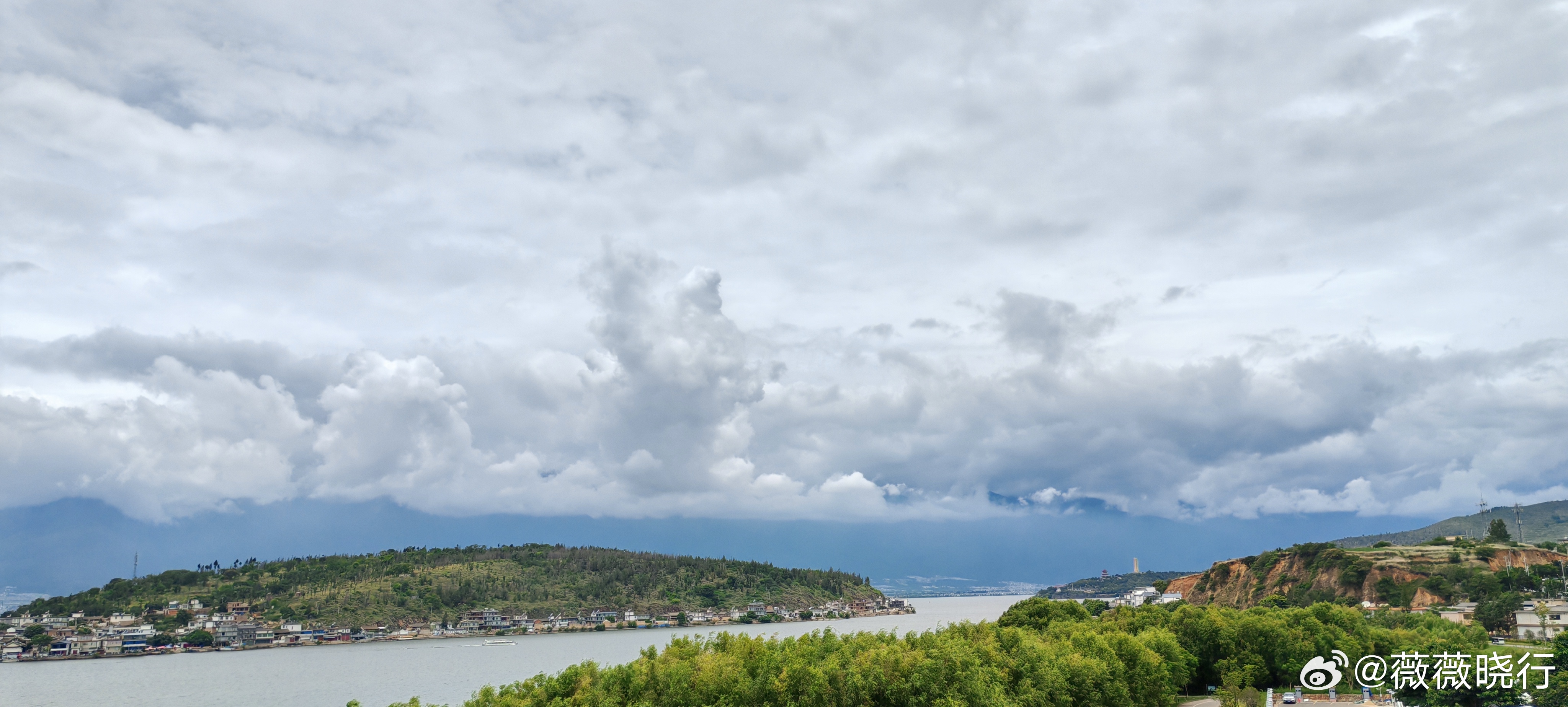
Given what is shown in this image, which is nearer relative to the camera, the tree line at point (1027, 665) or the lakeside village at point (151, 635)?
the tree line at point (1027, 665)

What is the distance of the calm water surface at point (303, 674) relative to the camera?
10512 cm

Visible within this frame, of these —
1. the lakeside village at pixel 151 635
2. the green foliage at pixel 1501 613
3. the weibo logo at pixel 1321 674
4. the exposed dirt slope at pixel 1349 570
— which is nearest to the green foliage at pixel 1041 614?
the weibo logo at pixel 1321 674

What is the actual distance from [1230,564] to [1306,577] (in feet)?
91.6

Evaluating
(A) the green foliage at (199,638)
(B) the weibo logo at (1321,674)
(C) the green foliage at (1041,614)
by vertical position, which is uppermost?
(C) the green foliage at (1041,614)

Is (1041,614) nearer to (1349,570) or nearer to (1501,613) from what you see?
(1501,613)

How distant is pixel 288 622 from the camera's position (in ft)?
647

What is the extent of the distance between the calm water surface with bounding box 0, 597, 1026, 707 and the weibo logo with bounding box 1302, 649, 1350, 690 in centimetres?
4446

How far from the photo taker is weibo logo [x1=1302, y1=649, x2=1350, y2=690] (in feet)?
243

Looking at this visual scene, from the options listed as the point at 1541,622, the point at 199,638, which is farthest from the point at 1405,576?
the point at 199,638

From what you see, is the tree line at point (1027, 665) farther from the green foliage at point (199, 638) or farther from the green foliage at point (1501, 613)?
the green foliage at point (199, 638)

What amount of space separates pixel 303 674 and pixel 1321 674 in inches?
5324

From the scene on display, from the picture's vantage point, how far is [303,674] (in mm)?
133250

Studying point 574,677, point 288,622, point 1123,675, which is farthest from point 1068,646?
point 288,622

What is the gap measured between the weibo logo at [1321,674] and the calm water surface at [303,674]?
44.5 metres
